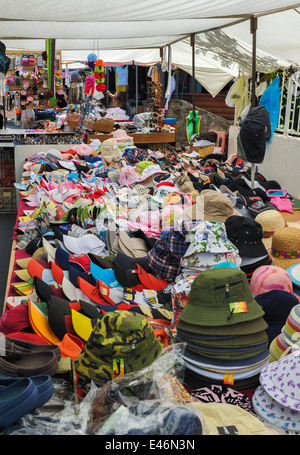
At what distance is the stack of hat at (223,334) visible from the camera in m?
1.70

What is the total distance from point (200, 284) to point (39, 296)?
94 cm

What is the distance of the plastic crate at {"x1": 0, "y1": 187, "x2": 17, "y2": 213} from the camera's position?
692cm

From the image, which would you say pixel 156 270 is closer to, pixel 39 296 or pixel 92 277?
pixel 92 277

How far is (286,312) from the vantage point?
6.71 feet

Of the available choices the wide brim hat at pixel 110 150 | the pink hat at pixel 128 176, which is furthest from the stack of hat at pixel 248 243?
the wide brim hat at pixel 110 150

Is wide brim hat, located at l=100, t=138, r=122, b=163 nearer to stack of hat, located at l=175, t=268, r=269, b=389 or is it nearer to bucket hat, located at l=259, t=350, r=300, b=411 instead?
stack of hat, located at l=175, t=268, r=269, b=389

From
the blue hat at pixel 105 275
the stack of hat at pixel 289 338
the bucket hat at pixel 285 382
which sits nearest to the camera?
the bucket hat at pixel 285 382

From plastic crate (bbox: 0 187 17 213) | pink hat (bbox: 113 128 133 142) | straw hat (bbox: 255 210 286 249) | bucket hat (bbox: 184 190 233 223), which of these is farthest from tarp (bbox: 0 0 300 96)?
plastic crate (bbox: 0 187 17 213)

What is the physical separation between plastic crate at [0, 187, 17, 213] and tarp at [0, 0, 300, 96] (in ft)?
7.33

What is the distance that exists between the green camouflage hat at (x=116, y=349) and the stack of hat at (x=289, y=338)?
51 cm

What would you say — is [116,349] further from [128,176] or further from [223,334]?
[128,176]

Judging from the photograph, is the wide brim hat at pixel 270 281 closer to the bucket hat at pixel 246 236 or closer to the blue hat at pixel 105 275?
the bucket hat at pixel 246 236
